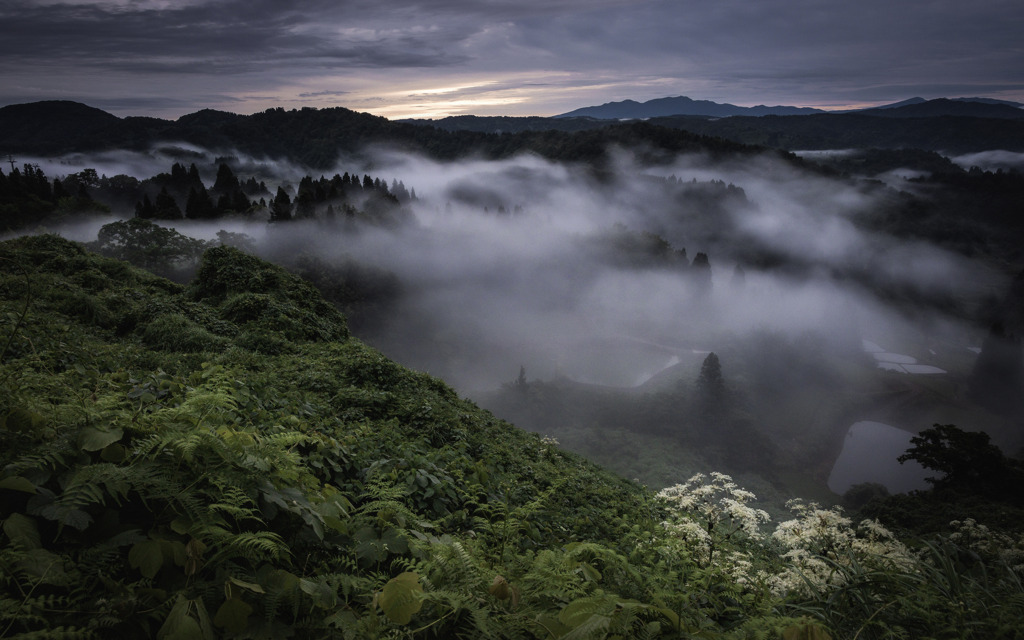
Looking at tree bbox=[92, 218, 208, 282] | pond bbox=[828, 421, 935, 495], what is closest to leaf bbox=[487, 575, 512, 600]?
tree bbox=[92, 218, 208, 282]

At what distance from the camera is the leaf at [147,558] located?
226cm

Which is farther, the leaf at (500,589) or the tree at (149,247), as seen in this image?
the tree at (149,247)

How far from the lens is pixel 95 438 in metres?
2.69

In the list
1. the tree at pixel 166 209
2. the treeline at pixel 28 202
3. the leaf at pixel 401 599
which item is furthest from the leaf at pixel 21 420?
the tree at pixel 166 209

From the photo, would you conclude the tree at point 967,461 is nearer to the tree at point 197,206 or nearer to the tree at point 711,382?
the tree at point 711,382

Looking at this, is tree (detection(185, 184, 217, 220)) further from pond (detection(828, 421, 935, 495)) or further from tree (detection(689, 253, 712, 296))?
tree (detection(689, 253, 712, 296))

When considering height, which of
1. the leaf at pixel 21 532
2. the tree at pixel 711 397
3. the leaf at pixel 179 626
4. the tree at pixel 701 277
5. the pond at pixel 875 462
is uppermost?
the leaf at pixel 21 532

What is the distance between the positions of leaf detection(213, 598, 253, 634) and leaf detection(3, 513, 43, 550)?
91 cm

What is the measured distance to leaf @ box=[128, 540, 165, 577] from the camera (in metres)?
2.26

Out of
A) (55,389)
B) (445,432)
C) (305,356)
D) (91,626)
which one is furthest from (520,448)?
(91,626)

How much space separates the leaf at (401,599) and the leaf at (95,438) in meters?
1.83

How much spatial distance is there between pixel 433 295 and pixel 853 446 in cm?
12241

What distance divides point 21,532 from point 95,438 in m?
0.61

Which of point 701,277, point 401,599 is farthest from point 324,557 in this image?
point 701,277
